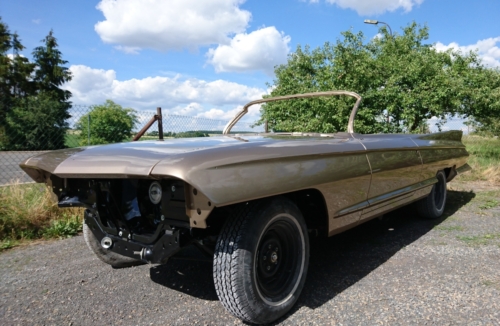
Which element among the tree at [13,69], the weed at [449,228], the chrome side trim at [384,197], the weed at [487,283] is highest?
the tree at [13,69]

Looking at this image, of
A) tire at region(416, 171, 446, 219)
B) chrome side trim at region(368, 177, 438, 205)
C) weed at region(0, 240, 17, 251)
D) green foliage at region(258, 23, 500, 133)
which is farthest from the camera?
green foliage at region(258, 23, 500, 133)

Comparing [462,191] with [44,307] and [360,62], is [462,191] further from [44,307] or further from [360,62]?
[44,307]

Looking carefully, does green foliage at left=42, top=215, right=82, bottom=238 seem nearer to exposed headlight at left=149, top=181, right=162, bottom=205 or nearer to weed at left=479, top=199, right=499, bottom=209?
exposed headlight at left=149, top=181, right=162, bottom=205

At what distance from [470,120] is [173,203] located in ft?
48.0

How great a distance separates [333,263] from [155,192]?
169cm

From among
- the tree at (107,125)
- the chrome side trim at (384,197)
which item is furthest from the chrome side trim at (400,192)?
the tree at (107,125)

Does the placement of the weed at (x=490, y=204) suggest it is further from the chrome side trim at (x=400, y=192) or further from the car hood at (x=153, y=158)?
the car hood at (x=153, y=158)

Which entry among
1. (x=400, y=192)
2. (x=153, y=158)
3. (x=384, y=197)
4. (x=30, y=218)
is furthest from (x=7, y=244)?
(x=400, y=192)

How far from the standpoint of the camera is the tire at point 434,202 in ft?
14.8

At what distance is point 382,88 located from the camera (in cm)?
1130

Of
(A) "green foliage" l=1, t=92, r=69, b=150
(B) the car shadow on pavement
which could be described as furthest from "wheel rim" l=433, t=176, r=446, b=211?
(A) "green foliage" l=1, t=92, r=69, b=150

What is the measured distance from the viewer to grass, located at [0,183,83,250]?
12.7 feet

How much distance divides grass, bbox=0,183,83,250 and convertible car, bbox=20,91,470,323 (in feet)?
4.65

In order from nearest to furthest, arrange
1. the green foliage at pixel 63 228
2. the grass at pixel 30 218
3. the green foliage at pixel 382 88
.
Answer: the grass at pixel 30 218
the green foliage at pixel 63 228
the green foliage at pixel 382 88
